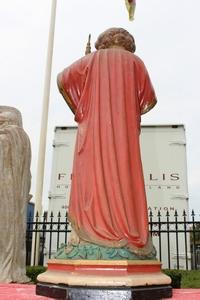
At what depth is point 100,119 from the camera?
11.6 feet

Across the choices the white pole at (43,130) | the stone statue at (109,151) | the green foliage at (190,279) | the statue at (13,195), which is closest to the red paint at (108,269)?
the stone statue at (109,151)

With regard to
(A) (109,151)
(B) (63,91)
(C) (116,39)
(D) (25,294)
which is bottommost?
(D) (25,294)

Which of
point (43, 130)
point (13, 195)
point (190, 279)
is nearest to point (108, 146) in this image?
point (13, 195)

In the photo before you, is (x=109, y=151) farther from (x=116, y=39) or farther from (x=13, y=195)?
(x=13, y=195)

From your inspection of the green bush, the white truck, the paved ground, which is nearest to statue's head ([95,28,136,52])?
the paved ground

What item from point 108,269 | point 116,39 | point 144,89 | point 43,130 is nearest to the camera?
point 108,269

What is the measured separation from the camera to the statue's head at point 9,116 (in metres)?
5.38

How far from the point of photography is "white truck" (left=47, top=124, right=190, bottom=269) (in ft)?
29.5

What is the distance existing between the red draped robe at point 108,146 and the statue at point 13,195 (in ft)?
5.31

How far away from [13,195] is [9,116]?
1.11 m

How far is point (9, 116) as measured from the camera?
17.7 ft

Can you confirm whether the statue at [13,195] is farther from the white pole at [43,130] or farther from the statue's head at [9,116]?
the white pole at [43,130]

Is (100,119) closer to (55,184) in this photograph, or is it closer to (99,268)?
(99,268)

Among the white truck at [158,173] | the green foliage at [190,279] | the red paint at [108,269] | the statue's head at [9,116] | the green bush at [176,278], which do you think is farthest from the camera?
the white truck at [158,173]
